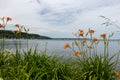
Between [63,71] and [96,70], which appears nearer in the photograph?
[63,71]

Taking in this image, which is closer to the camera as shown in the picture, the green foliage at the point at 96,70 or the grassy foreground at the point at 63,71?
the grassy foreground at the point at 63,71

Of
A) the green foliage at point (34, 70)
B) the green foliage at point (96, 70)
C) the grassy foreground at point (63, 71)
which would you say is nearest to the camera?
the green foliage at point (34, 70)

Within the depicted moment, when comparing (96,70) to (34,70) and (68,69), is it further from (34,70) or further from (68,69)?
(34,70)

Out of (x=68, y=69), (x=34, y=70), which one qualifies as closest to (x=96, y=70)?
(x=68, y=69)

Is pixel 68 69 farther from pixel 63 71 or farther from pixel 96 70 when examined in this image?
pixel 96 70

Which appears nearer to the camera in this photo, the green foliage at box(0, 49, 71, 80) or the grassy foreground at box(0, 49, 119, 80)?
the green foliage at box(0, 49, 71, 80)

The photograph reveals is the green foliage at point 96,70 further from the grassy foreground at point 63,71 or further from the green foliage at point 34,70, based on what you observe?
the green foliage at point 34,70

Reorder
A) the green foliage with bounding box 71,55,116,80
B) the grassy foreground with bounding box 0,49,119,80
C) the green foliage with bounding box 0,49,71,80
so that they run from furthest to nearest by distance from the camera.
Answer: the green foliage with bounding box 71,55,116,80 → the grassy foreground with bounding box 0,49,119,80 → the green foliage with bounding box 0,49,71,80

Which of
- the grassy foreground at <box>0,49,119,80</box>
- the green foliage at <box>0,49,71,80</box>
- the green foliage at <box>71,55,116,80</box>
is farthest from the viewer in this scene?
the green foliage at <box>71,55,116,80</box>

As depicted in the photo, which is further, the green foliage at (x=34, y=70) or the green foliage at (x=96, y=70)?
the green foliage at (x=96, y=70)

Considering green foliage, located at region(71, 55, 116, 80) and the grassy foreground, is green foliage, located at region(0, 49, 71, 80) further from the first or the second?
green foliage, located at region(71, 55, 116, 80)

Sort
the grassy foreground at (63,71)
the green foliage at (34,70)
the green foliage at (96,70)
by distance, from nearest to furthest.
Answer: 1. the green foliage at (34,70)
2. the grassy foreground at (63,71)
3. the green foliage at (96,70)

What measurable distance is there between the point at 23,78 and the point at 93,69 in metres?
2.06

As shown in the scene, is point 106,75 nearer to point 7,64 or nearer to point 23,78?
point 23,78
